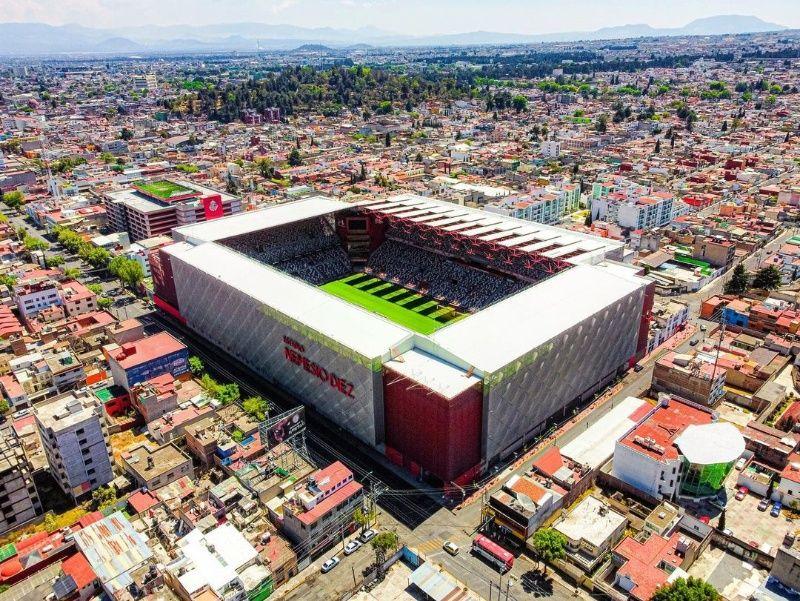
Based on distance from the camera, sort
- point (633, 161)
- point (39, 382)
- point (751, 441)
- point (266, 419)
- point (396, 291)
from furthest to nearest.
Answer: point (633, 161), point (396, 291), point (39, 382), point (266, 419), point (751, 441)

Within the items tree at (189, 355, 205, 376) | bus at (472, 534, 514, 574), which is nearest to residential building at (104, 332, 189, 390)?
tree at (189, 355, 205, 376)

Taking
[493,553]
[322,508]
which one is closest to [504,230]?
[493,553]

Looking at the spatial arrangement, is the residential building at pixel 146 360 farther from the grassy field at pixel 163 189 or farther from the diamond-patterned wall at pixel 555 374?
the grassy field at pixel 163 189

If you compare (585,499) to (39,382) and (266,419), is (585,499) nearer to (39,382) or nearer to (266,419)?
(266,419)

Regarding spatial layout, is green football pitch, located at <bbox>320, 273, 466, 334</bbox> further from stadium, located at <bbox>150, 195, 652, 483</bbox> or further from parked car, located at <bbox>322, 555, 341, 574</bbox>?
parked car, located at <bbox>322, 555, 341, 574</bbox>

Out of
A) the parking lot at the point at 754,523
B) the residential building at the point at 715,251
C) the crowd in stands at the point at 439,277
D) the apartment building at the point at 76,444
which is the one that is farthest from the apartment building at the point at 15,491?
the residential building at the point at 715,251

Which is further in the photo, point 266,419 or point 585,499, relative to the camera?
point 266,419

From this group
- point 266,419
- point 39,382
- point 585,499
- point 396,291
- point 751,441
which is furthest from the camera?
point 396,291

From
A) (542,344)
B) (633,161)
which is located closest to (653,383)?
(542,344)
